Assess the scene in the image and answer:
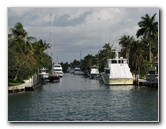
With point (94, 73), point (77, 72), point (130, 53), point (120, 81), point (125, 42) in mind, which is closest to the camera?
point (120, 81)

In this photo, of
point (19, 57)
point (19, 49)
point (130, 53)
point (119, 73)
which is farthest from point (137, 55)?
point (19, 57)

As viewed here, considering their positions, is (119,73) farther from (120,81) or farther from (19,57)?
(19,57)

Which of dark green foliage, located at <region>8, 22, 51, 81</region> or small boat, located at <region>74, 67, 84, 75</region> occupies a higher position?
dark green foliage, located at <region>8, 22, 51, 81</region>

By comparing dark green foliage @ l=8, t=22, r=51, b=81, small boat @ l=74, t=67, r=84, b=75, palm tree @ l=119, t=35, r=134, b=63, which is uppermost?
palm tree @ l=119, t=35, r=134, b=63

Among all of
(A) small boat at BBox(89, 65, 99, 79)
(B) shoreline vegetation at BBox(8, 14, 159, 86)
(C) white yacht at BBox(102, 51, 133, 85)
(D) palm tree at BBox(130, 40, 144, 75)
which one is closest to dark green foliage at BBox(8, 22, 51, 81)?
(B) shoreline vegetation at BBox(8, 14, 159, 86)

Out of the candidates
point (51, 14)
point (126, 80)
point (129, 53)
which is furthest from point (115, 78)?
point (51, 14)

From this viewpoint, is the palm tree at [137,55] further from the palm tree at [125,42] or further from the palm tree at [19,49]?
the palm tree at [19,49]

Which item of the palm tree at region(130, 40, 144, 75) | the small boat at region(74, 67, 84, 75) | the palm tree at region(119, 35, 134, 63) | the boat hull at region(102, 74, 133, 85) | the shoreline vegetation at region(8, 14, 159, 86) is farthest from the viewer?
the small boat at region(74, 67, 84, 75)

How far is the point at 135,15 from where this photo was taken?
10523 mm

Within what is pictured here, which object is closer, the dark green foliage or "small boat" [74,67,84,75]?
the dark green foliage

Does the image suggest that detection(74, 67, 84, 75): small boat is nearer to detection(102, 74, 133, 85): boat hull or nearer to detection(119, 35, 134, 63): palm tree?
detection(119, 35, 134, 63): palm tree

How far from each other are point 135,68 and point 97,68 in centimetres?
2720
